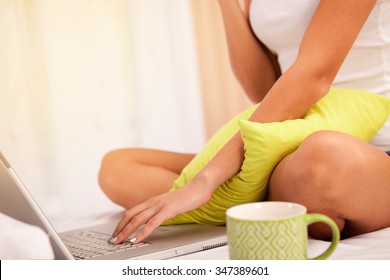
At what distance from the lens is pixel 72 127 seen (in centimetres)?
210

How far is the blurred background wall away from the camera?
6.59 feet

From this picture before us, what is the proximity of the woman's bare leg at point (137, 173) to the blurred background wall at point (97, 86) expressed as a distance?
65cm

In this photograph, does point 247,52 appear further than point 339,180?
Yes

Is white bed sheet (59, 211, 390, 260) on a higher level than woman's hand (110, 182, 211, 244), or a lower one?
lower

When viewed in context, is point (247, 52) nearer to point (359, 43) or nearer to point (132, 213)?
point (359, 43)

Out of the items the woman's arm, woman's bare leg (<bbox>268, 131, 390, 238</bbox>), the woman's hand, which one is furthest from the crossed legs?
the woman's arm

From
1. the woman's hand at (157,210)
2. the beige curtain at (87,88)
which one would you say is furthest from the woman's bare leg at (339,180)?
the beige curtain at (87,88)

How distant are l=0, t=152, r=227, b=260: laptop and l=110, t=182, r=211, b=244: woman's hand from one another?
0.02 metres

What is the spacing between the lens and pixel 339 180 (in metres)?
0.72

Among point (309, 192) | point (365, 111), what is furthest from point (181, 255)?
point (365, 111)

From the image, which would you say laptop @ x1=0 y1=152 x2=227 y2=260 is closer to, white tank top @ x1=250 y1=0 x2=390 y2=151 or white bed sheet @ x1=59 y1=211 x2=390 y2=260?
white bed sheet @ x1=59 y1=211 x2=390 y2=260

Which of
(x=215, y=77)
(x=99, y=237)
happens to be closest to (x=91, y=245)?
(x=99, y=237)

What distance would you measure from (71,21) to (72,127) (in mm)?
387

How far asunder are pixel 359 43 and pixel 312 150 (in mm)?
365
